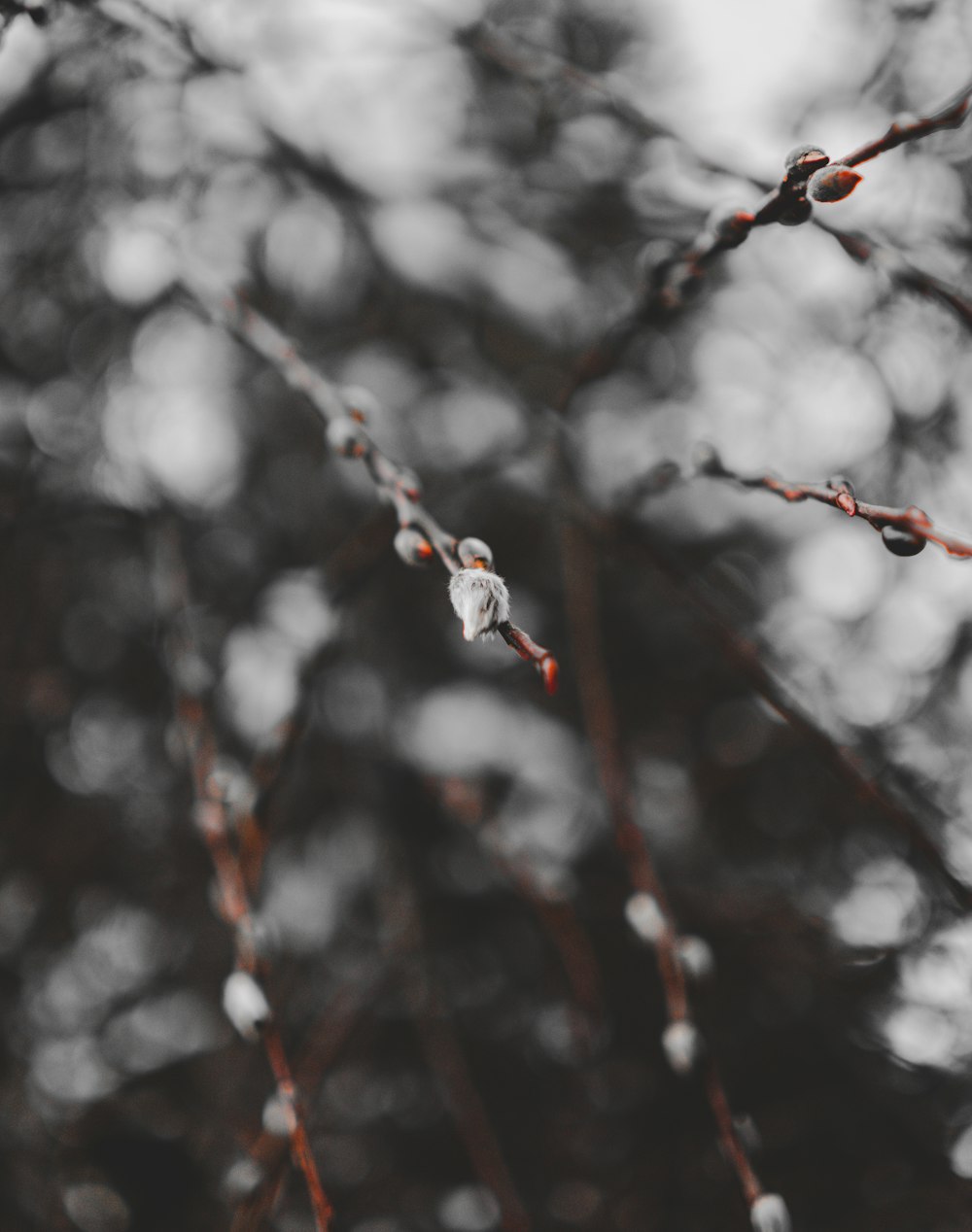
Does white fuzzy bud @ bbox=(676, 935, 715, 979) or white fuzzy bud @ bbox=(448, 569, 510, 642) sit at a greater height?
white fuzzy bud @ bbox=(448, 569, 510, 642)

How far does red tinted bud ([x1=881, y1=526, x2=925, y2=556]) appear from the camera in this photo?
0.42m

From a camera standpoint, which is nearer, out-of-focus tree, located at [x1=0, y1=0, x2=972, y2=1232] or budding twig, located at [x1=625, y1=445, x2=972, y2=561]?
budding twig, located at [x1=625, y1=445, x2=972, y2=561]

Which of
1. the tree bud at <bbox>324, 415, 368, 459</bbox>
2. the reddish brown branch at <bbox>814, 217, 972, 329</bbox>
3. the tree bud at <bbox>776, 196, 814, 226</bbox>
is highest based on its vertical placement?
the tree bud at <bbox>776, 196, 814, 226</bbox>

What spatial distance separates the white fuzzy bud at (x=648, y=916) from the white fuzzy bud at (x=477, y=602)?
38 centimetres

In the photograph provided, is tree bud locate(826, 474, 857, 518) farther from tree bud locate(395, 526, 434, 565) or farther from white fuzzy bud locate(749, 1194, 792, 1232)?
white fuzzy bud locate(749, 1194, 792, 1232)

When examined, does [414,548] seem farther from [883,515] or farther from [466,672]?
[466,672]

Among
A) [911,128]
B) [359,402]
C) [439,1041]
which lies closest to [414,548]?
[359,402]

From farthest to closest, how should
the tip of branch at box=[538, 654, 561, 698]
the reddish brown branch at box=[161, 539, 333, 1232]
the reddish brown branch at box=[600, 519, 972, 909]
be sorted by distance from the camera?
the reddish brown branch at box=[600, 519, 972, 909]
the reddish brown branch at box=[161, 539, 333, 1232]
the tip of branch at box=[538, 654, 561, 698]

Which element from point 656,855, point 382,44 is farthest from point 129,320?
point 656,855

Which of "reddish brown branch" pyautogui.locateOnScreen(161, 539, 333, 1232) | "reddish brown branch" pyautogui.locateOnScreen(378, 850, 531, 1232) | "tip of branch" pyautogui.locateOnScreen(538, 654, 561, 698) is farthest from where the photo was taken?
"reddish brown branch" pyautogui.locateOnScreen(378, 850, 531, 1232)

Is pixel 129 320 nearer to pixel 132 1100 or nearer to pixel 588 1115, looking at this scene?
pixel 132 1100

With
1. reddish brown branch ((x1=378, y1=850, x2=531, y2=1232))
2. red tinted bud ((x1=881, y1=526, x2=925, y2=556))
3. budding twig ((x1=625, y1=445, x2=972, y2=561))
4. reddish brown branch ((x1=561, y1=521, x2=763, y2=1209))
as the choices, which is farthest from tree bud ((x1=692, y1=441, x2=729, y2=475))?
reddish brown branch ((x1=378, y1=850, x2=531, y2=1232))

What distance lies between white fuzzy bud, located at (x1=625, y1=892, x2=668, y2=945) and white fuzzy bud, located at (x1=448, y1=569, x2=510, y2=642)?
383mm

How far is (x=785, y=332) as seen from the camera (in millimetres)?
1476
